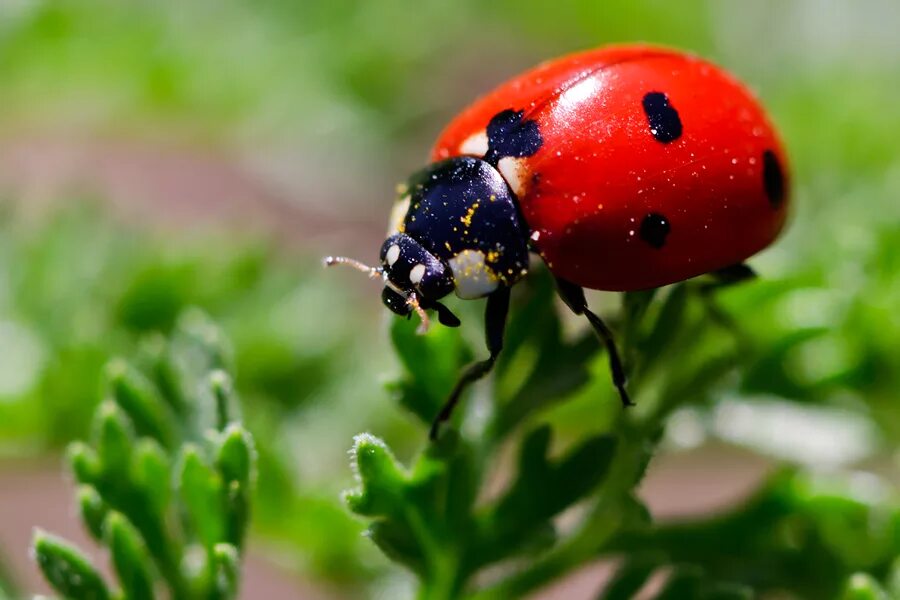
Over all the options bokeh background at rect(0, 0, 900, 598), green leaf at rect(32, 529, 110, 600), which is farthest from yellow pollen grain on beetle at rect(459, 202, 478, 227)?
green leaf at rect(32, 529, 110, 600)

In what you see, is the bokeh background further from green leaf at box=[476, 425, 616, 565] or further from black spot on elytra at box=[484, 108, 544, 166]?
black spot on elytra at box=[484, 108, 544, 166]

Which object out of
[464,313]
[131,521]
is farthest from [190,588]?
[464,313]

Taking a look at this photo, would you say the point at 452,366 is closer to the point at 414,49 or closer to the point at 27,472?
the point at 27,472

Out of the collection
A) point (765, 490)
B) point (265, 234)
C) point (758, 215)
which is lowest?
point (765, 490)

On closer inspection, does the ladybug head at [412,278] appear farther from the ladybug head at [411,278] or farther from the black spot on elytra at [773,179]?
the black spot on elytra at [773,179]

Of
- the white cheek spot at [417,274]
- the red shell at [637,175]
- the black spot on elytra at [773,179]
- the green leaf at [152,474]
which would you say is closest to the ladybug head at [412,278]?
the white cheek spot at [417,274]

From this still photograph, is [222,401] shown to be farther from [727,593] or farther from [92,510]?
Answer: [727,593]
